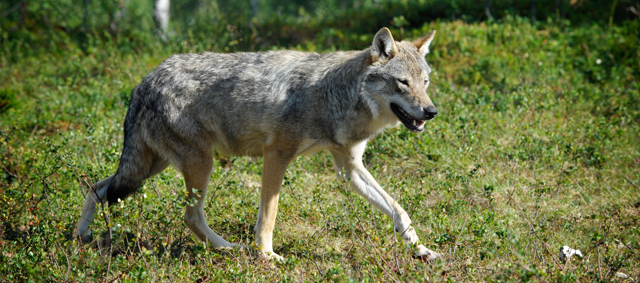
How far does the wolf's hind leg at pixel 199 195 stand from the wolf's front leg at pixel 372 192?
4.02 ft

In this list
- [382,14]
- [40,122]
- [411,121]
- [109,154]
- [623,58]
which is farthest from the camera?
[382,14]

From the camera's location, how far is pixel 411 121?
169 inches

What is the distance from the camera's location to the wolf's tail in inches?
183

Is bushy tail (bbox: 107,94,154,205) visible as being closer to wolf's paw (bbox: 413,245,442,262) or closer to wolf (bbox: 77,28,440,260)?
wolf (bbox: 77,28,440,260)

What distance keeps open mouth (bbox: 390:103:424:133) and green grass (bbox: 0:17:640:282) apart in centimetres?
71

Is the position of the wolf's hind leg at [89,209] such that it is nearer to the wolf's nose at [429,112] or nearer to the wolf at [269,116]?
the wolf at [269,116]

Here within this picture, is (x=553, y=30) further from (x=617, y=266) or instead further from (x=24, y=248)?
(x=24, y=248)

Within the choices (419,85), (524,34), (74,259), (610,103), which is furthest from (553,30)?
(74,259)

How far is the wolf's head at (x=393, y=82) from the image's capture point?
169 inches

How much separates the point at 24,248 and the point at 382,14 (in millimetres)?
8698

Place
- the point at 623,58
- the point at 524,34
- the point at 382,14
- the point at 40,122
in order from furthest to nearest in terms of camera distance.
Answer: the point at 382,14, the point at 524,34, the point at 623,58, the point at 40,122

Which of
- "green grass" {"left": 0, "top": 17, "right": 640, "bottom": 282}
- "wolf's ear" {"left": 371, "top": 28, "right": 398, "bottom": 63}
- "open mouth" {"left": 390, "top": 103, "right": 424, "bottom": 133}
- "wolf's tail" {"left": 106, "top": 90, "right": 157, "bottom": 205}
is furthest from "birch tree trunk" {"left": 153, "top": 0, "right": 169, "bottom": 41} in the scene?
"open mouth" {"left": 390, "top": 103, "right": 424, "bottom": 133}

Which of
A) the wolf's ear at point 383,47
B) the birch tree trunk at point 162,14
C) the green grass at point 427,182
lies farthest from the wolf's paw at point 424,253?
the birch tree trunk at point 162,14

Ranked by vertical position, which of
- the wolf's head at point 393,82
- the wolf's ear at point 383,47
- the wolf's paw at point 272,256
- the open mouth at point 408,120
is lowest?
the wolf's paw at point 272,256
